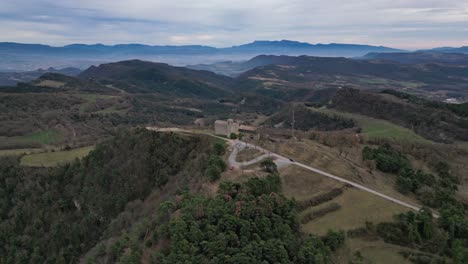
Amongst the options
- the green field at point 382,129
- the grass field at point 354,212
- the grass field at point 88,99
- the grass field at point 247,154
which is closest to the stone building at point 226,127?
the grass field at point 247,154

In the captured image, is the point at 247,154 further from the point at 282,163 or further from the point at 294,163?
the point at 294,163

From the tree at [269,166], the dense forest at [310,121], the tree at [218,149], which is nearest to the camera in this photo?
the tree at [269,166]

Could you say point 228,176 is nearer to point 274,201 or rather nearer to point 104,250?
point 274,201

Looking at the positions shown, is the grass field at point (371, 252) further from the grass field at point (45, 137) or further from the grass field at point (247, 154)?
the grass field at point (45, 137)

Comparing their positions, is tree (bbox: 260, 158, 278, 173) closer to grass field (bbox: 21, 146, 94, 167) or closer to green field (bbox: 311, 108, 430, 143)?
grass field (bbox: 21, 146, 94, 167)

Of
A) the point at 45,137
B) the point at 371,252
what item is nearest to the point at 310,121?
the point at 45,137

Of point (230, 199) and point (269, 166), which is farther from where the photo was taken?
point (269, 166)

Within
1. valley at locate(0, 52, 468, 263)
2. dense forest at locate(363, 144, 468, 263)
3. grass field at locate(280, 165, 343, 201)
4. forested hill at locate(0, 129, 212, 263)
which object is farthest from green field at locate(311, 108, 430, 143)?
forested hill at locate(0, 129, 212, 263)
